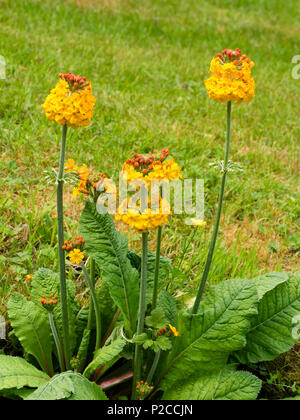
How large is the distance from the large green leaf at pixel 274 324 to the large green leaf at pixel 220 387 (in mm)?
196

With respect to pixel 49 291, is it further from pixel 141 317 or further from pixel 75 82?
pixel 75 82

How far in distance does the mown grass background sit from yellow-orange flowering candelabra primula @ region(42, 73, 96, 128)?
3.79 feet

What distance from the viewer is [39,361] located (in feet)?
6.24

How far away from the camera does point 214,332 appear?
174 centimetres

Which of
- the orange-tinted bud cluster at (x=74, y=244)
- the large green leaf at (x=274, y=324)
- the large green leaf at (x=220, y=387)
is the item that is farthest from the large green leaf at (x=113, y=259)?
the large green leaf at (x=274, y=324)

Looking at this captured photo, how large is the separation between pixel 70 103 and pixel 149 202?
0.44 metres

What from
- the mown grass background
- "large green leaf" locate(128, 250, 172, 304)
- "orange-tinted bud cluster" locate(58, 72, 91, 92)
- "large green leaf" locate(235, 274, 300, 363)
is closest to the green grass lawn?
the mown grass background

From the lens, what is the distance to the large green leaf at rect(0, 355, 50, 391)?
1643 mm

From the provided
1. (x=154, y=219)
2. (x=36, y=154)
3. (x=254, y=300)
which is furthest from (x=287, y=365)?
(x=36, y=154)

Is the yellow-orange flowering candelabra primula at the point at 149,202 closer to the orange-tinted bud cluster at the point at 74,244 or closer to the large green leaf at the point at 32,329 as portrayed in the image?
the orange-tinted bud cluster at the point at 74,244

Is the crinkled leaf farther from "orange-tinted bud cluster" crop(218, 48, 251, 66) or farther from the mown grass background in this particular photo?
"orange-tinted bud cluster" crop(218, 48, 251, 66)

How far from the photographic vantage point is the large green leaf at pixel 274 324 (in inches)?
74.6
